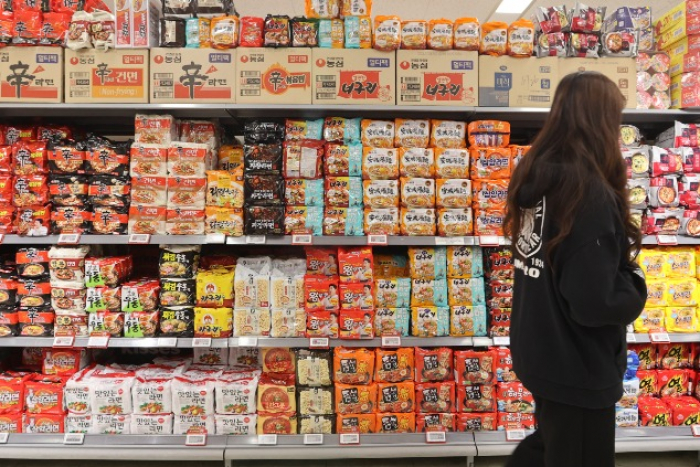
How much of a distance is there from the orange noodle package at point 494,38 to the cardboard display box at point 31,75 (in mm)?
2285

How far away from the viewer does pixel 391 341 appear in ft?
8.14

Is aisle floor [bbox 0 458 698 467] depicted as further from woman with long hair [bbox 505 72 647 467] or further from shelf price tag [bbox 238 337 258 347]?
woman with long hair [bbox 505 72 647 467]

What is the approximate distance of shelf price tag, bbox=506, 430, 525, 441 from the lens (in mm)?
2506

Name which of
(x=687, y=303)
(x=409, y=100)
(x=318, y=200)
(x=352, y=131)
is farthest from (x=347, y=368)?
(x=687, y=303)

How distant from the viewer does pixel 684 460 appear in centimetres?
268

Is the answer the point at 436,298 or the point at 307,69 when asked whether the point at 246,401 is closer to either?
the point at 436,298

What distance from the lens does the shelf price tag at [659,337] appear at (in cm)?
252

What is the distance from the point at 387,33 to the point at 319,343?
66.7 inches

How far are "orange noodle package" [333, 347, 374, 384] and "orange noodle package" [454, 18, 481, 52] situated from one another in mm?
1757

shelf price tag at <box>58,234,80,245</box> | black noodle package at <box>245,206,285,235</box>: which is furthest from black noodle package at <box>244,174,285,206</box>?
shelf price tag at <box>58,234,80,245</box>

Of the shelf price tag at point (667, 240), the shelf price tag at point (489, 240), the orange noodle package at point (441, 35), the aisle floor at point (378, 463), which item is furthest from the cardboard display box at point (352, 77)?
the aisle floor at point (378, 463)

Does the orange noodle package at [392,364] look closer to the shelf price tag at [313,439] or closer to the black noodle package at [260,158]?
the shelf price tag at [313,439]

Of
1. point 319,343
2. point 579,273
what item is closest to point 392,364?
point 319,343

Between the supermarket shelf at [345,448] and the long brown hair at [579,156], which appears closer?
the long brown hair at [579,156]
